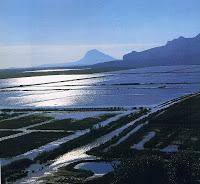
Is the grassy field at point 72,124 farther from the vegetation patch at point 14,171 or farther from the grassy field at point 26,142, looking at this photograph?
the vegetation patch at point 14,171

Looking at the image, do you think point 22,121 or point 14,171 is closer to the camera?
point 14,171

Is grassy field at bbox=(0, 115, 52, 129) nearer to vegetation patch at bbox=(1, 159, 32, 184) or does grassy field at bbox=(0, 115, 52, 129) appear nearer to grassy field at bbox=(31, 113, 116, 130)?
grassy field at bbox=(31, 113, 116, 130)

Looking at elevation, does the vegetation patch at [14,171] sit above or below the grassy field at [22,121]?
below

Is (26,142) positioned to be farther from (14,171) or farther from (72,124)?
(14,171)

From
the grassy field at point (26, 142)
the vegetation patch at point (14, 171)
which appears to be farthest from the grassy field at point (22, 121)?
the vegetation patch at point (14, 171)

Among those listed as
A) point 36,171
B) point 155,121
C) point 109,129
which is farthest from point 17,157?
point 155,121

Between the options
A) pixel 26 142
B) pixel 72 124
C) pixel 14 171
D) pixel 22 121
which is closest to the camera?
pixel 14 171

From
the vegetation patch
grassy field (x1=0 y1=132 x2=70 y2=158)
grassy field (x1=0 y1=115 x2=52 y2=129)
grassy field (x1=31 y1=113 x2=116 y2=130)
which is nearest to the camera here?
the vegetation patch

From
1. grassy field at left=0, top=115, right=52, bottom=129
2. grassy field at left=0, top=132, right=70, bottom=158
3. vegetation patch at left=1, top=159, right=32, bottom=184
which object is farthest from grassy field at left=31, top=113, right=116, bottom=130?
vegetation patch at left=1, top=159, right=32, bottom=184

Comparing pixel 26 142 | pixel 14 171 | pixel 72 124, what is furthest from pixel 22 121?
pixel 14 171

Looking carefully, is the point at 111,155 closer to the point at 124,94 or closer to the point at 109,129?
the point at 109,129

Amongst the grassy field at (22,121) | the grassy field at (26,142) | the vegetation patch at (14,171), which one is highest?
the grassy field at (22,121)

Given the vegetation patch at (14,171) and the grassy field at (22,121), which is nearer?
the vegetation patch at (14,171)
